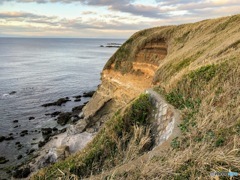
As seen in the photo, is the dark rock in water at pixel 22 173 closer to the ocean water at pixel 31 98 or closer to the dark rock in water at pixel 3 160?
the ocean water at pixel 31 98

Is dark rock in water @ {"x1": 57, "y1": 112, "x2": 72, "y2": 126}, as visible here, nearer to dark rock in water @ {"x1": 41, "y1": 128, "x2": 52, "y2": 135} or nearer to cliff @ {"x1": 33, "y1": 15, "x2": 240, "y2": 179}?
dark rock in water @ {"x1": 41, "y1": 128, "x2": 52, "y2": 135}

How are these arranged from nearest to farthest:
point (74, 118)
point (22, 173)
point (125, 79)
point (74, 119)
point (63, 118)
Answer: point (22, 173) → point (125, 79) → point (74, 119) → point (63, 118) → point (74, 118)

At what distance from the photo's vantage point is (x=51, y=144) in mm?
26312

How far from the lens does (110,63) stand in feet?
111

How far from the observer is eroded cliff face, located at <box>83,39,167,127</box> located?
29125 mm

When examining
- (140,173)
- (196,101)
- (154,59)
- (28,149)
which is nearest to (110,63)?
(154,59)

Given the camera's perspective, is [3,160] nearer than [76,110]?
Yes

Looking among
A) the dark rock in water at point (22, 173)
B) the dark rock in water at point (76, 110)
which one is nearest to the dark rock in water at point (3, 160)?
the dark rock in water at point (22, 173)

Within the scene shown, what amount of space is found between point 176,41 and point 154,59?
319 centimetres

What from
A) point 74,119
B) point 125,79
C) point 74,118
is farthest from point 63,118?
point 125,79

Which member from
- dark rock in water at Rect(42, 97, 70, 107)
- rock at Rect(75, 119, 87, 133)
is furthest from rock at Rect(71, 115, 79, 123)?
dark rock in water at Rect(42, 97, 70, 107)

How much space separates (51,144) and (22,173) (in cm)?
587

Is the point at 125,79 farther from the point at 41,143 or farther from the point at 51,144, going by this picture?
the point at 41,143

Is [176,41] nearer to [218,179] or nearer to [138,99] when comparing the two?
[138,99]
